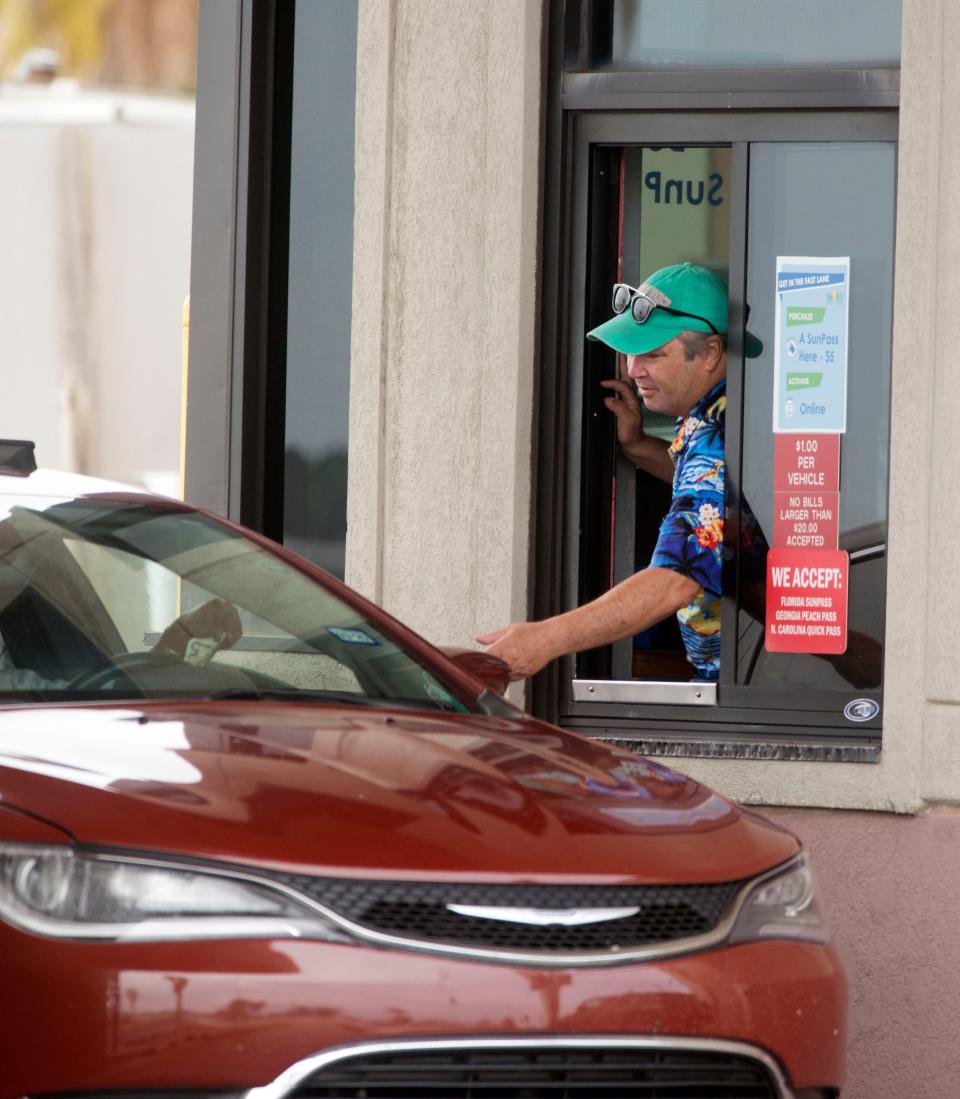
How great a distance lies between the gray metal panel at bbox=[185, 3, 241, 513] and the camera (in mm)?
7211

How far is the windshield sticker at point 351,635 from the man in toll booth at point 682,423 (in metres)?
1.80

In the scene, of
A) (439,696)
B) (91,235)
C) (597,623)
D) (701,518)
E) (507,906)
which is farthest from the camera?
(91,235)

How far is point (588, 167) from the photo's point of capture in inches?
259

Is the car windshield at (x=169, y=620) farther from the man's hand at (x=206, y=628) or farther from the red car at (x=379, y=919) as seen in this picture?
the red car at (x=379, y=919)

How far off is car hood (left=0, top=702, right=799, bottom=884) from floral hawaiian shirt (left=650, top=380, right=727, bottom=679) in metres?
2.50

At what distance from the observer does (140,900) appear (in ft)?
9.21

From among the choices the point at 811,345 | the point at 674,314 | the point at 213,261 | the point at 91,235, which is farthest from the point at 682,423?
the point at 91,235

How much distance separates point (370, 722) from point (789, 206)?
337 centimetres

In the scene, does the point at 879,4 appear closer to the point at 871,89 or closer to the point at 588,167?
the point at 871,89

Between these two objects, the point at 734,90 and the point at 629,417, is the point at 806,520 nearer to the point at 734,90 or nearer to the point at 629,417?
the point at 629,417

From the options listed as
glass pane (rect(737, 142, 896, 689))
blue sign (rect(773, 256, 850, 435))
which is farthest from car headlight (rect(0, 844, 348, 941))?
blue sign (rect(773, 256, 850, 435))

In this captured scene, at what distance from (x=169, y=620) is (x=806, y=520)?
2.82 meters

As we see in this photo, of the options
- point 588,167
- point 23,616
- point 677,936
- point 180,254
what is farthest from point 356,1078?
point 180,254

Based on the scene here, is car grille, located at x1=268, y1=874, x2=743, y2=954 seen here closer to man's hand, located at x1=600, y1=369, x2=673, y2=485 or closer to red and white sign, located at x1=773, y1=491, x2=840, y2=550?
red and white sign, located at x1=773, y1=491, x2=840, y2=550
